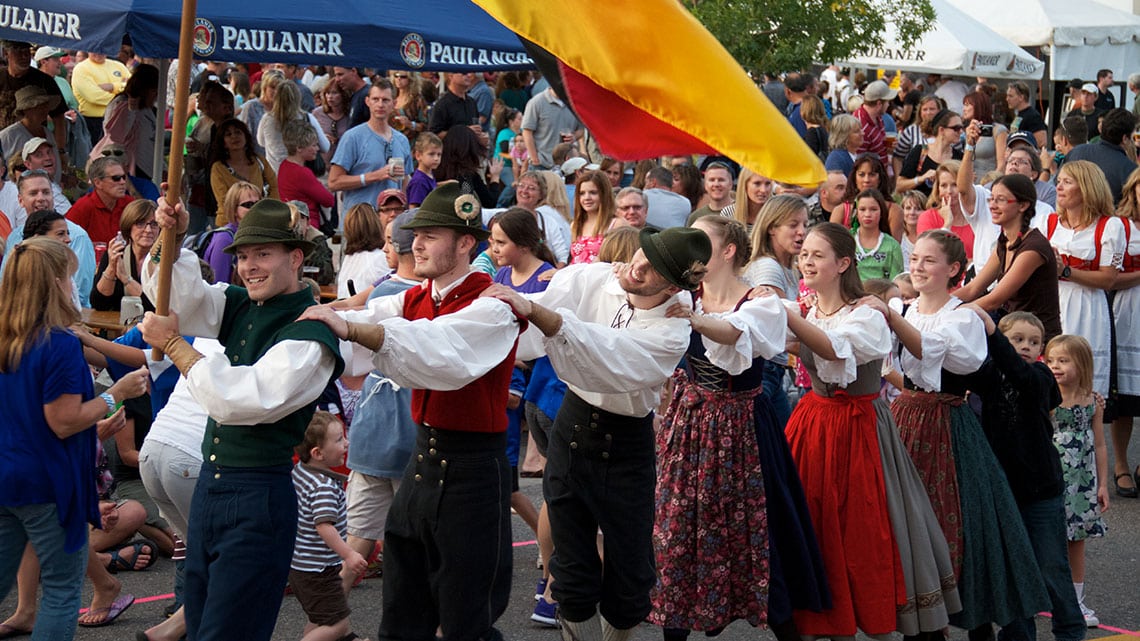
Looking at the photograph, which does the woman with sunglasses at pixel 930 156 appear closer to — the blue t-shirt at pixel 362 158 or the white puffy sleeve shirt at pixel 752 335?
the blue t-shirt at pixel 362 158

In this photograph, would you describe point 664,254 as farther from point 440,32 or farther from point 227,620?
point 440,32

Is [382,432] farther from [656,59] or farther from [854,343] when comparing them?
[656,59]

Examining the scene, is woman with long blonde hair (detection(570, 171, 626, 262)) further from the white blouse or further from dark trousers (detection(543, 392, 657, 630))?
dark trousers (detection(543, 392, 657, 630))

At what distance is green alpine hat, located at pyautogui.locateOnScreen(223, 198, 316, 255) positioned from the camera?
4.44m

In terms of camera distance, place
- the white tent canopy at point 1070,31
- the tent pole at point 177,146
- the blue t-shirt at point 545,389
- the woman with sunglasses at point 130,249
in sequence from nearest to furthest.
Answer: the tent pole at point 177,146
the blue t-shirt at point 545,389
the woman with sunglasses at point 130,249
the white tent canopy at point 1070,31

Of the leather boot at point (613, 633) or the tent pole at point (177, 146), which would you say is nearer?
the tent pole at point (177, 146)

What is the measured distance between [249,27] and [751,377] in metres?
4.72

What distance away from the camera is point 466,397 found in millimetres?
4551

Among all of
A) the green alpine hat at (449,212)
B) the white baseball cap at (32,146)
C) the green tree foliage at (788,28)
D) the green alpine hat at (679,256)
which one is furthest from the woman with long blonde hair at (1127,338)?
the green tree foliage at (788,28)

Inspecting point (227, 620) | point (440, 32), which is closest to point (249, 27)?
Answer: point (440, 32)

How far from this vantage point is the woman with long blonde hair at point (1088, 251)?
8.56m

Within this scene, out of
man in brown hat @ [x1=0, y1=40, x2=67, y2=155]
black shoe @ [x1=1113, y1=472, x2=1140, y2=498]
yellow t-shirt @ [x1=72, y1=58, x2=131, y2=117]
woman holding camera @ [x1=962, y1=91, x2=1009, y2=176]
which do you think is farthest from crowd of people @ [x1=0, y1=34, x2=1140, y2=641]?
yellow t-shirt @ [x1=72, y1=58, x2=131, y2=117]

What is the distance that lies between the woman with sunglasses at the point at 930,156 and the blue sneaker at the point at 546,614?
24.3 ft

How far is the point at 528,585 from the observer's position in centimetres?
690
